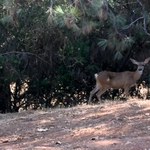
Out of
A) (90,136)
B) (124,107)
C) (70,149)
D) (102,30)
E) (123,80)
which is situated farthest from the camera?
(123,80)

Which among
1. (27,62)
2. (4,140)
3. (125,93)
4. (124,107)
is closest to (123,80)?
(125,93)

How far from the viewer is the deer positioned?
16.7m

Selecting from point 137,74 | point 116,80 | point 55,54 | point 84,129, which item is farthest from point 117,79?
point 84,129

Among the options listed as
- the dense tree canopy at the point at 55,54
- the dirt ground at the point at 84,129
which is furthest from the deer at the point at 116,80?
the dirt ground at the point at 84,129

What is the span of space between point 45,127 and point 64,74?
715 centimetres

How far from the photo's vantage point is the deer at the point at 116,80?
16.7 meters

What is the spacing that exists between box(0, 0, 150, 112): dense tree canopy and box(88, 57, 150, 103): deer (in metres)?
0.54

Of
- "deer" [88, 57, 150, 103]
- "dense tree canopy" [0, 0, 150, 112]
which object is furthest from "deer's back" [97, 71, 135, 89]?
"dense tree canopy" [0, 0, 150, 112]

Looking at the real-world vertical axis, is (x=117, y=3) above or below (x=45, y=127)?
above

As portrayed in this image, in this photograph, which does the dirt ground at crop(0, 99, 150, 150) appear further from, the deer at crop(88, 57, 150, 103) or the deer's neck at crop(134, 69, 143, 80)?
the deer's neck at crop(134, 69, 143, 80)

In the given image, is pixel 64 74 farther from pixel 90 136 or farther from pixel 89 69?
pixel 90 136

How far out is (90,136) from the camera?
31.0 feet

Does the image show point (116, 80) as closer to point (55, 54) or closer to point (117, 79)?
point (117, 79)

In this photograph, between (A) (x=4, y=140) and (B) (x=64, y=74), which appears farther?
(B) (x=64, y=74)
